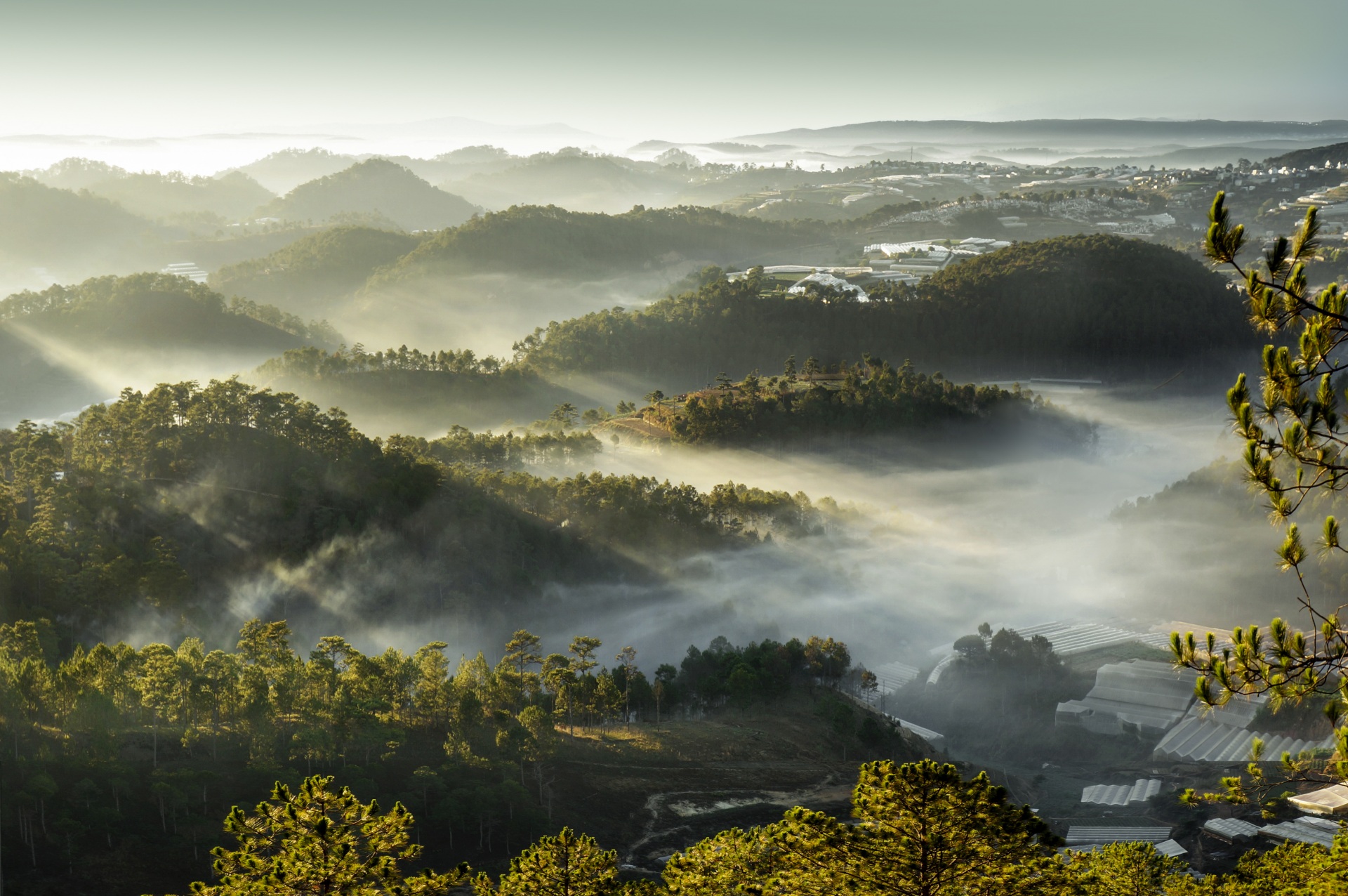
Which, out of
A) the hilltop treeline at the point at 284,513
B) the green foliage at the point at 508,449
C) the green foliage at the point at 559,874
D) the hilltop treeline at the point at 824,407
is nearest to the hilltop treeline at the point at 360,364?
the hilltop treeline at the point at 824,407

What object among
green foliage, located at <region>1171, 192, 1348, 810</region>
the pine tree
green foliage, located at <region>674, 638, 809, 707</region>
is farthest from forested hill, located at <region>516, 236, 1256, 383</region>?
green foliage, located at <region>1171, 192, 1348, 810</region>

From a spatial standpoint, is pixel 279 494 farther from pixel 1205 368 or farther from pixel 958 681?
pixel 1205 368

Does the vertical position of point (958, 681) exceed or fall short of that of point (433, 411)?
it falls short

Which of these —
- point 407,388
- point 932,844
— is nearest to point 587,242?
point 407,388

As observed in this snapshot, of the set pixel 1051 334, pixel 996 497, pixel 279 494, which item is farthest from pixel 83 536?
pixel 1051 334

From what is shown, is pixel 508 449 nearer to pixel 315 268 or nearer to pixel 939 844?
pixel 939 844

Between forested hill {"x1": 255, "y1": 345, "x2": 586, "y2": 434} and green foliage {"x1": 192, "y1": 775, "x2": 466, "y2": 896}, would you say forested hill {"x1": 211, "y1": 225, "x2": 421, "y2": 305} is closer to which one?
forested hill {"x1": 255, "y1": 345, "x2": 586, "y2": 434}
